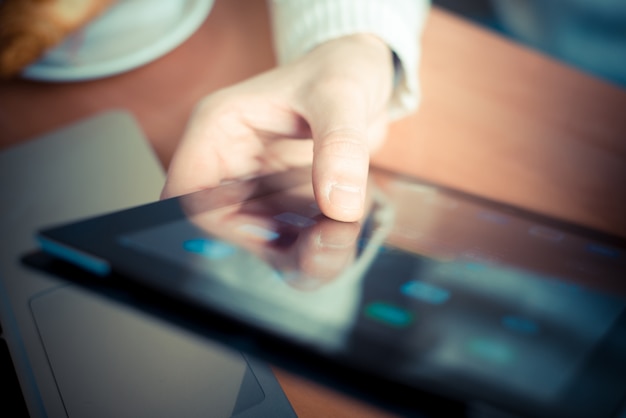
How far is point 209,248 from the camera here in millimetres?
182

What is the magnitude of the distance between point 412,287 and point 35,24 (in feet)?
0.95

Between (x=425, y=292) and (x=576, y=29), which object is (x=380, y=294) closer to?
(x=425, y=292)

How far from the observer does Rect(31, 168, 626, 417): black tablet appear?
142mm

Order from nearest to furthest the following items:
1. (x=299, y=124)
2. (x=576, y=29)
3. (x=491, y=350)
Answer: (x=491, y=350)
(x=299, y=124)
(x=576, y=29)

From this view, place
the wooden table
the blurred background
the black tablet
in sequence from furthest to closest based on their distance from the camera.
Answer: the blurred background
the wooden table
the black tablet

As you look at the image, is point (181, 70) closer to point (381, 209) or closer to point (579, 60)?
point (381, 209)

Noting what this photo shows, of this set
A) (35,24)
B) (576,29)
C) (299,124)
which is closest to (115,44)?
(35,24)

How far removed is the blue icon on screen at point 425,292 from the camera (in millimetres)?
181

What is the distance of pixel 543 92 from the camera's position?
375 millimetres

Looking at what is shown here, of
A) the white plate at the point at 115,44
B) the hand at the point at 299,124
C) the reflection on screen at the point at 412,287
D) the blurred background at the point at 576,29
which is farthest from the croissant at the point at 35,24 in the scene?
the blurred background at the point at 576,29

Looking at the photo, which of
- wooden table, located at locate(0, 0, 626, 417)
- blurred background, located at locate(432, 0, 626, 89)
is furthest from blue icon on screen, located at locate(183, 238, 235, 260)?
blurred background, located at locate(432, 0, 626, 89)

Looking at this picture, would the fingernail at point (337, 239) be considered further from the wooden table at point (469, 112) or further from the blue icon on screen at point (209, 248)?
the wooden table at point (469, 112)

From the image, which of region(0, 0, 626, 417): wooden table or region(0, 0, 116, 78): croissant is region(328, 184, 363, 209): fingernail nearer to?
region(0, 0, 626, 417): wooden table

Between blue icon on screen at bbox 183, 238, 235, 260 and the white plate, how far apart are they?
227mm
